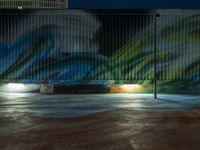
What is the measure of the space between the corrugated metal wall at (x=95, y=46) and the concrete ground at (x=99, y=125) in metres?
3.79

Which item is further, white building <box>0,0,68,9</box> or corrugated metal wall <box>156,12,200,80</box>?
white building <box>0,0,68,9</box>

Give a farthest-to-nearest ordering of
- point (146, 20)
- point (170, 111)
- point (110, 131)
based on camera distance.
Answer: point (146, 20) < point (170, 111) < point (110, 131)

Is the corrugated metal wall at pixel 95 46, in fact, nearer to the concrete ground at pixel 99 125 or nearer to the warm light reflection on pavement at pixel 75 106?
the warm light reflection on pavement at pixel 75 106

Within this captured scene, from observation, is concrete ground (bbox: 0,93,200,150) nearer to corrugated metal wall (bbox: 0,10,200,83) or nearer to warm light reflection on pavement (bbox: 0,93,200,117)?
warm light reflection on pavement (bbox: 0,93,200,117)

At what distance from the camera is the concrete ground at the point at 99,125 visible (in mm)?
7723

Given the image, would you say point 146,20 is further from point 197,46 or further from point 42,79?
point 42,79

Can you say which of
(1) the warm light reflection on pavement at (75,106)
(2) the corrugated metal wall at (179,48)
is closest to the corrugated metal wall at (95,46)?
A: (2) the corrugated metal wall at (179,48)

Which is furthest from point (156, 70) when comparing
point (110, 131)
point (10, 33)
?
point (110, 131)

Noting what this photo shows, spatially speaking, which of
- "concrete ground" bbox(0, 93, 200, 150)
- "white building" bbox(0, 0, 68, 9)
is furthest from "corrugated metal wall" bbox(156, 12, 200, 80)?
"white building" bbox(0, 0, 68, 9)

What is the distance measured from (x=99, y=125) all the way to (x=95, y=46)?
8.94 metres

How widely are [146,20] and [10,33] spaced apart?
5.98m

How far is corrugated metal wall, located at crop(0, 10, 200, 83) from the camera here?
Answer: 18.1m

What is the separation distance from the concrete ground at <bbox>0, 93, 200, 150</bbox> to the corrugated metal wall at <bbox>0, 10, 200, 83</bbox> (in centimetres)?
379

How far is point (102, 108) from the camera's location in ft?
42.9
